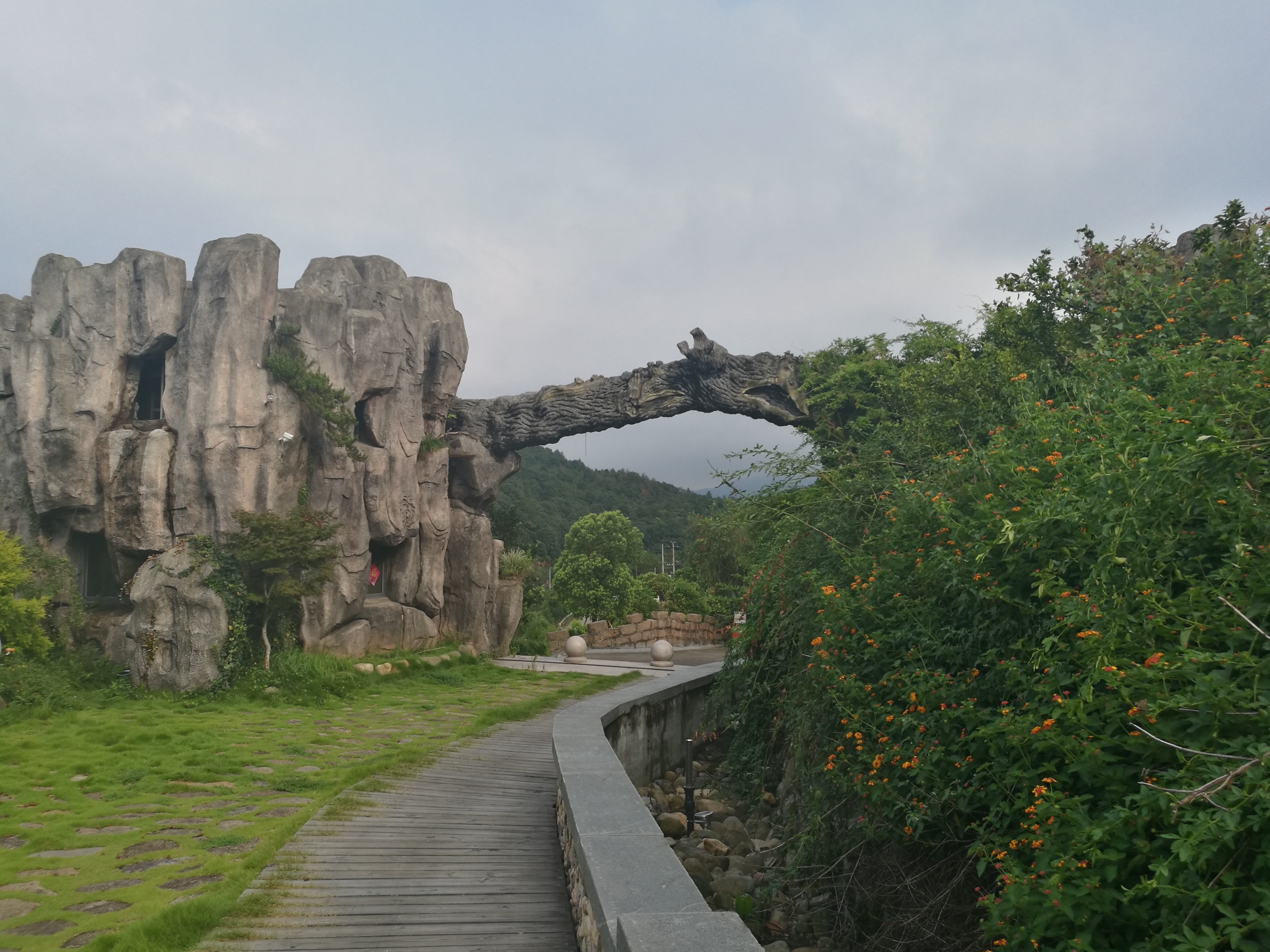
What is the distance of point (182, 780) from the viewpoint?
828 centimetres

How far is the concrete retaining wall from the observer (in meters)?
3.18

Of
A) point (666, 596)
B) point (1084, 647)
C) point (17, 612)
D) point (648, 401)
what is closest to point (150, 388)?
point (17, 612)

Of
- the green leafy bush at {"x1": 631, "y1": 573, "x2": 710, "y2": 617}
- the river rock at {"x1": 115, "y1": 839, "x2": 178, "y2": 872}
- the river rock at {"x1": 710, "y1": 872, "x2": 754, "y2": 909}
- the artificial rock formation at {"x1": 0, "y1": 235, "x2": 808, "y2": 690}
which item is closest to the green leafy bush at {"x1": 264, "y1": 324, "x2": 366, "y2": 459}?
the artificial rock formation at {"x1": 0, "y1": 235, "x2": 808, "y2": 690}

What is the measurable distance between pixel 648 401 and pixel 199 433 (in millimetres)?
9776

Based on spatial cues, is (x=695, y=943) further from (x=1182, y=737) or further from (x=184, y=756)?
(x=184, y=756)

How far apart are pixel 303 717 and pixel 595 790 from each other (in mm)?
7827

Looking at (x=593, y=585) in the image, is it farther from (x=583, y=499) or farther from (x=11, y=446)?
(x=583, y=499)

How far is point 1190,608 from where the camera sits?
306 centimetres

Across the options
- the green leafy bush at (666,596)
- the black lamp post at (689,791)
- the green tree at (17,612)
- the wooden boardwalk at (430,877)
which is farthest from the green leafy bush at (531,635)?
the wooden boardwalk at (430,877)

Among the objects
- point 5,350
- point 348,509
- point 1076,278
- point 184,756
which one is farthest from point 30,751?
point 1076,278

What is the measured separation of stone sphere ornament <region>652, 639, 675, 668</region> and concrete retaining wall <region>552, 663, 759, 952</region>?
29.9 ft

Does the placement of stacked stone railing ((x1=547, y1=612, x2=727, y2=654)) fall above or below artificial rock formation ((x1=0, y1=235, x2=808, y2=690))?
below

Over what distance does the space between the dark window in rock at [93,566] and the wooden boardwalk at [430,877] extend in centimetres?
1175

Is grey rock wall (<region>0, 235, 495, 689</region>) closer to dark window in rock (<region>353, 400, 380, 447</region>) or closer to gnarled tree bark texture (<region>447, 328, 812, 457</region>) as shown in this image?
dark window in rock (<region>353, 400, 380, 447</region>)
